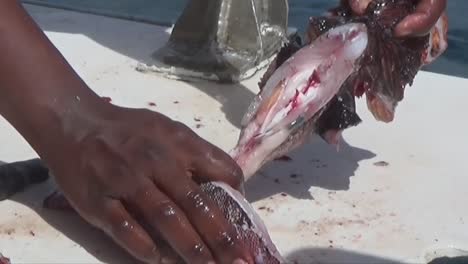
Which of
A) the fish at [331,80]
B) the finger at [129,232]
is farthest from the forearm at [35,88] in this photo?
the fish at [331,80]

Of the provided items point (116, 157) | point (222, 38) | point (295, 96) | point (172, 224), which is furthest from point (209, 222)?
point (222, 38)

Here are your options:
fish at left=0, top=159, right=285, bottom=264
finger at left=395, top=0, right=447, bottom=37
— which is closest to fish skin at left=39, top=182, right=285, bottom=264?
fish at left=0, top=159, right=285, bottom=264

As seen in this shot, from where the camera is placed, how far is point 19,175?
252 centimetres

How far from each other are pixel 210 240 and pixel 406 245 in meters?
0.56

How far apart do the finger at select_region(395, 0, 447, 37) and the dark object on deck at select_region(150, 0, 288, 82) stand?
2.80ft

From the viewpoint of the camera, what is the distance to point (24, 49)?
89.1 inches

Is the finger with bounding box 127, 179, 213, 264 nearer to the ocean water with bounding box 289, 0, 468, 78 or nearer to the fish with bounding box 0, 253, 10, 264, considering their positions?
the fish with bounding box 0, 253, 10, 264

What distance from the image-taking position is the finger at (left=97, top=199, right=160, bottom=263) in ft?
6.85

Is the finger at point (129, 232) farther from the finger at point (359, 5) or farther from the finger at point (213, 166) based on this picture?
the finger at point (359, 5)

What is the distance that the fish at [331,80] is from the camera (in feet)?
8.27

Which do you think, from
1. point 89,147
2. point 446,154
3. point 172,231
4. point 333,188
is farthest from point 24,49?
point 446,154

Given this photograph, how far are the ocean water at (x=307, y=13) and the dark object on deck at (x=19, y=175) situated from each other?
290 centimetres

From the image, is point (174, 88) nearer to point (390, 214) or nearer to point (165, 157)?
point (390, 214)

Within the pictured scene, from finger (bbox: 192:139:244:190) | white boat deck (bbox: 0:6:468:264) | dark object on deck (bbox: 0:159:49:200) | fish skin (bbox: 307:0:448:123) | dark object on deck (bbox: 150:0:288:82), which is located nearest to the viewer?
finger (bbox: 192:139:244:190)
